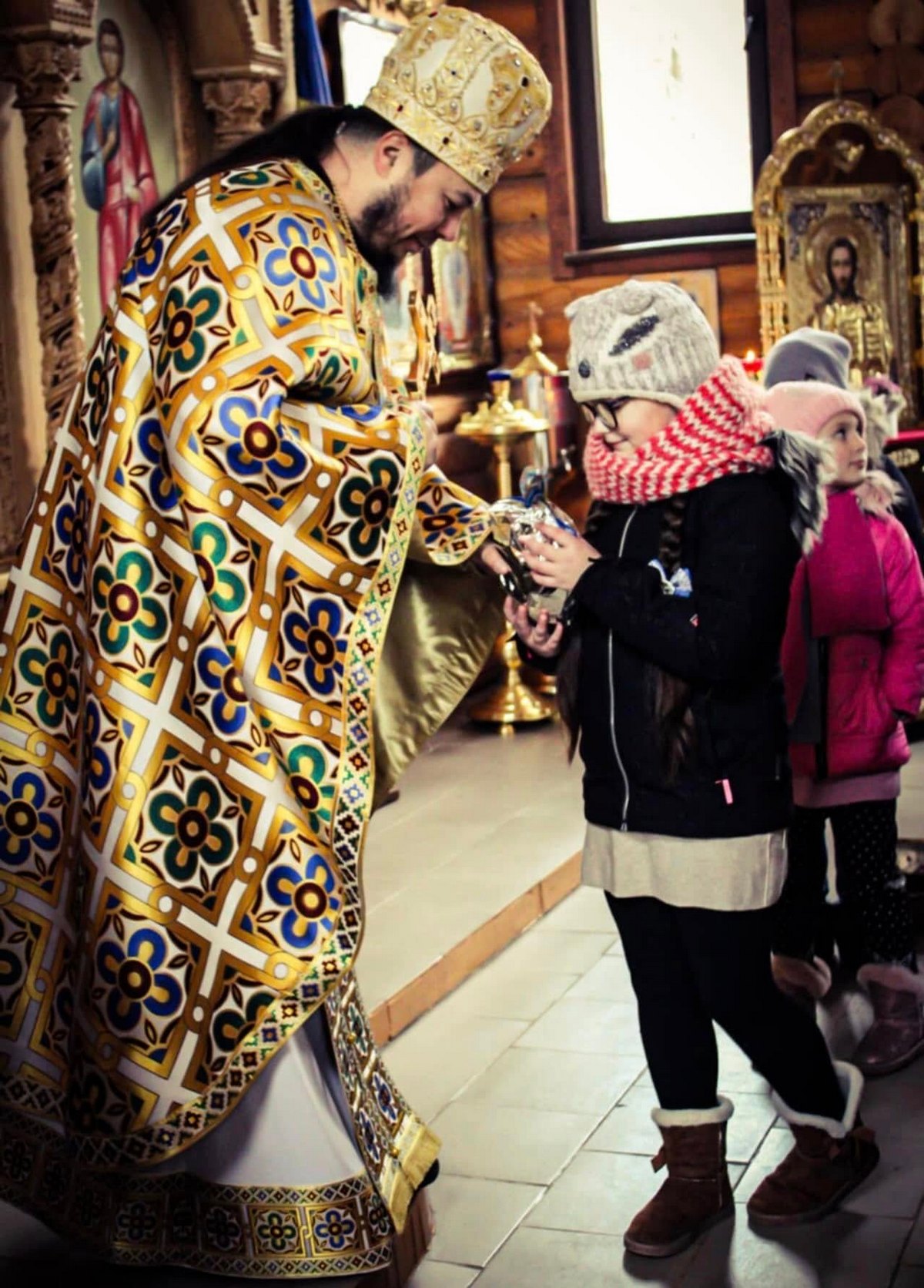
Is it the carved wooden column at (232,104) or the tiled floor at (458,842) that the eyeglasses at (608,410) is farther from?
the carved wooden column at (232,104)

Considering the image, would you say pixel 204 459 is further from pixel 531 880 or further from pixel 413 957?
pixel 531 880

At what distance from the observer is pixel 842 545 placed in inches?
139

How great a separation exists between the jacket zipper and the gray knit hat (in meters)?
0.19

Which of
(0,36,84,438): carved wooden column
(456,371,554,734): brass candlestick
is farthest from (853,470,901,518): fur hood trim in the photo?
(456,371,554,734): brass candlestick

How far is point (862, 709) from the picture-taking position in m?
3.48

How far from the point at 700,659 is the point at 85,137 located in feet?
8.79

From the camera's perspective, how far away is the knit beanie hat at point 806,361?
3.69 metres

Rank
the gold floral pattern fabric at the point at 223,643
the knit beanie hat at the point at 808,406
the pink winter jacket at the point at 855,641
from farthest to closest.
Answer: the pink winter jacket at the point at 855,641, the knit beanie hat at the point at 808,406, the gold floral pattern fabric at the point at 223,643

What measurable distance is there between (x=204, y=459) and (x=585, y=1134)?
4.81 feet

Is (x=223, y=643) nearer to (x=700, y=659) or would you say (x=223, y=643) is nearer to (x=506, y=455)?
(x=700, y=659)

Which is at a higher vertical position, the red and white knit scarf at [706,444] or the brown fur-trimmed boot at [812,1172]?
the red and white knit scarf at [706,444]

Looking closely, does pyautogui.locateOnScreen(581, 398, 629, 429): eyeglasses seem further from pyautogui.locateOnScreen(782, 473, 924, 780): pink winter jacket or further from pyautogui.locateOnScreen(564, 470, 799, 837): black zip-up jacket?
pyautogui.locateOnScreen(782, 473, 924, 780): pink winter jacket

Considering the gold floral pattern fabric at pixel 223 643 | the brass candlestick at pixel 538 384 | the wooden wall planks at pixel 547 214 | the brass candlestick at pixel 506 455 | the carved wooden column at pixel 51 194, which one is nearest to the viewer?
the gold floral pattern fabric at pixel 223 643

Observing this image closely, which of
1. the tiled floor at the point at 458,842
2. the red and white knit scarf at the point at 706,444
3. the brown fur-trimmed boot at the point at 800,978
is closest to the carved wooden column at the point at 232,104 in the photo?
the tiled floor at the point at 458,842
